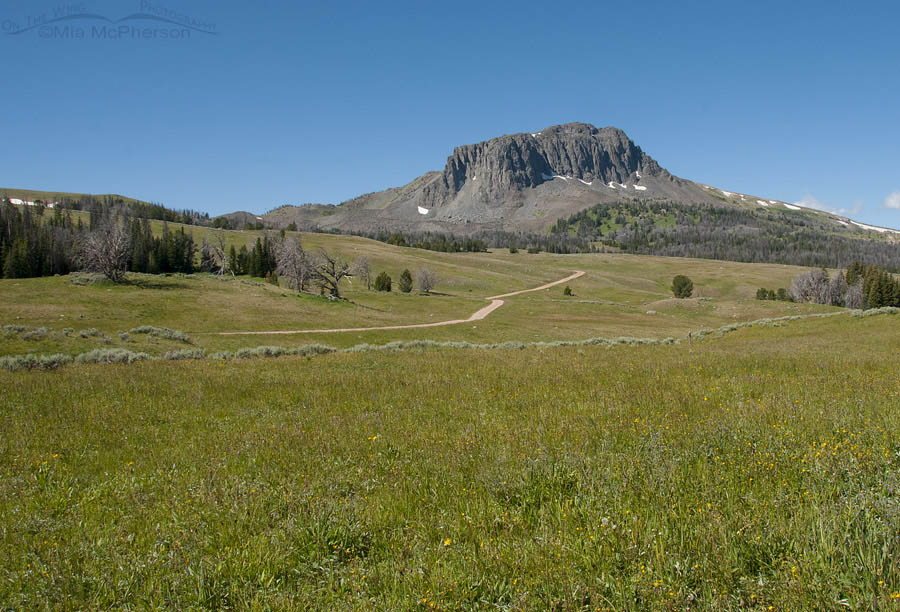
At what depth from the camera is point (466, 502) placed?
5.10 m

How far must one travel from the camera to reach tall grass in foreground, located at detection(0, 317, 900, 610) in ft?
12.2

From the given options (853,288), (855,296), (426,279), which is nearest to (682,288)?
(853,288)

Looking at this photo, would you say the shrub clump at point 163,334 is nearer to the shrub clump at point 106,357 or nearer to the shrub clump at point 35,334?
the shrub clump at point 35,334

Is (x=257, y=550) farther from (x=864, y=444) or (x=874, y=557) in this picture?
(x=864, y=444)

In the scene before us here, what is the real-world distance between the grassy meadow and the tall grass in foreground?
0.09 feet

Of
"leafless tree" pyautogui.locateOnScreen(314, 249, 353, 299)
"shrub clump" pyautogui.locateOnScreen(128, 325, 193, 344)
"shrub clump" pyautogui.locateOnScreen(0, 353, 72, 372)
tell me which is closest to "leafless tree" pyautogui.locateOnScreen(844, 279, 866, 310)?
"leafless tree" pyautogui.locateOnScreen(314, 249, 353, 299)

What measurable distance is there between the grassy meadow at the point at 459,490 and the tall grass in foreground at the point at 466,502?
3cm

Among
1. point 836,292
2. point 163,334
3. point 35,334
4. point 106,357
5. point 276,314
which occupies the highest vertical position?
point 836,292

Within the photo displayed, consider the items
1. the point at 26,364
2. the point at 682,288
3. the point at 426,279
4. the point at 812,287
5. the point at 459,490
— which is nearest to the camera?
the point at 459,490

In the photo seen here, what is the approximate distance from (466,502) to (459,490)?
339 millimetres

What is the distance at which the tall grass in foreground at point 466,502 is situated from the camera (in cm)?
372

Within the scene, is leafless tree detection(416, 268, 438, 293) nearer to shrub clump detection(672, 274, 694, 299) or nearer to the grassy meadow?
shrub clump detection(672, 274, 694, 299)

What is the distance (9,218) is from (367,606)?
465 feet

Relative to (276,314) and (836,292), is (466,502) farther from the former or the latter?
(836,292)
